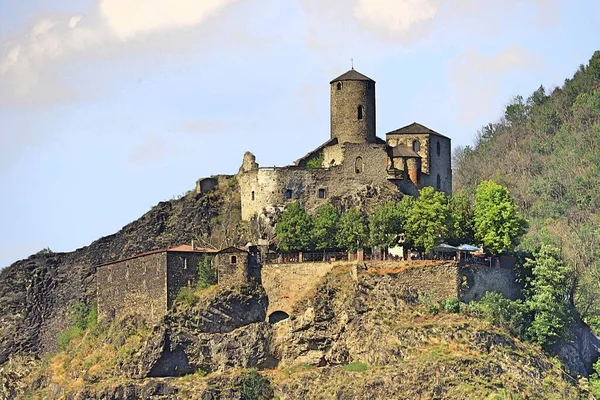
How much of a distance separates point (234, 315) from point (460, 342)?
42.1 feet

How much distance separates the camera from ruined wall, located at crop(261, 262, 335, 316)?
3760 inches

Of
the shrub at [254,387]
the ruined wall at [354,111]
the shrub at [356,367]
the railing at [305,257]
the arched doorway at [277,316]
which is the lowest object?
the shrub at [254,387]

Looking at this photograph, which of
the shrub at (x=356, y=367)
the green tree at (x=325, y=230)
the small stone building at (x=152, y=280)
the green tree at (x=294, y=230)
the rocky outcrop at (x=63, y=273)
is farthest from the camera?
the rocky outcrop at (x=63, y=273)

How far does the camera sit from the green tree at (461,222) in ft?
319

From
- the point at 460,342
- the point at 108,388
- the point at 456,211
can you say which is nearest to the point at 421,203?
the point at 456,211

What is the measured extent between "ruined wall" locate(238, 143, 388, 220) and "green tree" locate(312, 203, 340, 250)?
2.82 m

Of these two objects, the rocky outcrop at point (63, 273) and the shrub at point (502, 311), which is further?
the rocky outcrop at point (63, 273)

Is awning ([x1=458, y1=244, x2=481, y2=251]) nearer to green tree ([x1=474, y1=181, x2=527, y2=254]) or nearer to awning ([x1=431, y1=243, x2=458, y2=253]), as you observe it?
awning ([x1=431, y1=243, x2=458, y2=253])

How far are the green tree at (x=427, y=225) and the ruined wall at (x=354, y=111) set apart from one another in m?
7.72

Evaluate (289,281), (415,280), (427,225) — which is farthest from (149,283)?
(427,225)

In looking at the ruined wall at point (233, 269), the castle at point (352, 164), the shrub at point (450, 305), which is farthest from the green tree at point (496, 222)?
the ruined wall at point (233, 269)

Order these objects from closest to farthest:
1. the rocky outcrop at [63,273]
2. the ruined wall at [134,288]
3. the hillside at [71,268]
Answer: the ruined wall at [134,288], the hillside at [71,268], the rocky outcrop at [63,273]

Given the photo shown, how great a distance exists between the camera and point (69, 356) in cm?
10244

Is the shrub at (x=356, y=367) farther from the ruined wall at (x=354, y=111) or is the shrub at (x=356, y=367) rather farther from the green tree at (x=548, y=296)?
the ruined wall at (x=354, y=111)
